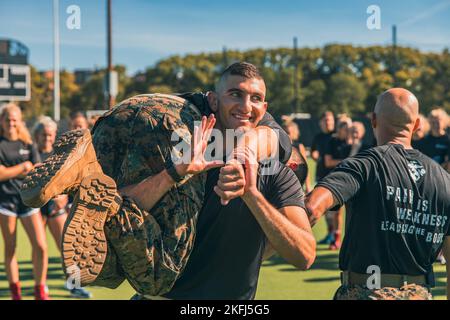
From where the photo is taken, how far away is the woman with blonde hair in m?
7.46

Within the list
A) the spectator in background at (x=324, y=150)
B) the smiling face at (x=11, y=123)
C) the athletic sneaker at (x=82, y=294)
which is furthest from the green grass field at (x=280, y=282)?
the smiling face at (x=11, y=123)

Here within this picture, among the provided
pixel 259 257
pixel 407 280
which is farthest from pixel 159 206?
pixel 407 280

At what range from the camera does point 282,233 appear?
333 cm

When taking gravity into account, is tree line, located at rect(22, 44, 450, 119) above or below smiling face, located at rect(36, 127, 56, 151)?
above

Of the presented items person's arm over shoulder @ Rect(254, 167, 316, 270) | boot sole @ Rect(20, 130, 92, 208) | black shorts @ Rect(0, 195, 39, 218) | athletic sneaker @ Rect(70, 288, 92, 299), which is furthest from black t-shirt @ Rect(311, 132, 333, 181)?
boot sole @ Rect(20, 130, 92, 208)

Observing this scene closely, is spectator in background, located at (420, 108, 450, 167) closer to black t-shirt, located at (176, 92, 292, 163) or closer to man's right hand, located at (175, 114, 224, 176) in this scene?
black t-shirt, located at (176, 92, 292, 163)

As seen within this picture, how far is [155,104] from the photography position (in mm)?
3469

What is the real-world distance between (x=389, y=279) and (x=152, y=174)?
148 cm

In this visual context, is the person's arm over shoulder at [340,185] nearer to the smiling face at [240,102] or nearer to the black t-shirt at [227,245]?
the black t-shirt at [227,245]

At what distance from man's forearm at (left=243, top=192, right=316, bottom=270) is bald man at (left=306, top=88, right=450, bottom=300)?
0.35m

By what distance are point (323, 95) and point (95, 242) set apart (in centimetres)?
6532
